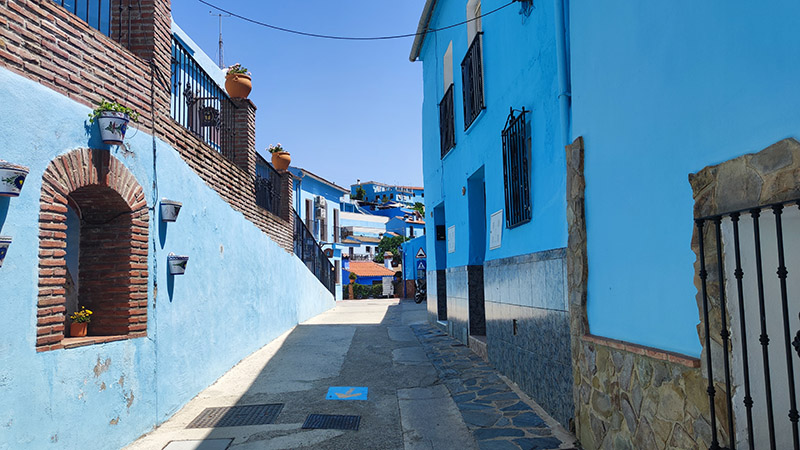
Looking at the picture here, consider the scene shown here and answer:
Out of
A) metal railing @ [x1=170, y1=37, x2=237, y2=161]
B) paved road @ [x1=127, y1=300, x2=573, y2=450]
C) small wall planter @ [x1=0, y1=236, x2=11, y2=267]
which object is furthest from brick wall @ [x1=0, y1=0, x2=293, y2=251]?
paved road @ [x1=127, y1=300, x2=573, y2=450]

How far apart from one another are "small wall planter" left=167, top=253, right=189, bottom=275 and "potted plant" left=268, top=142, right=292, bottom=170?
7.51 m

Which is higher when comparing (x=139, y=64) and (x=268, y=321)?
(x=139, y=64)

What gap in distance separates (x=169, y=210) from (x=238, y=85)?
502 cm

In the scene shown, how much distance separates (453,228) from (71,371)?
7.60 m

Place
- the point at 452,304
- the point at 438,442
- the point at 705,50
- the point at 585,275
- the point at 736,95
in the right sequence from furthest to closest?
the point at 452,304, the point at 438,442, the point at 585,275, the point at 705,50, the point at 736,95

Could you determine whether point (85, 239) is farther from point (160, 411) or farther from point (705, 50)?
point (705, 50)

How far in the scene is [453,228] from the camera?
35.8ft

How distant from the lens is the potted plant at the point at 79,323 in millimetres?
4930

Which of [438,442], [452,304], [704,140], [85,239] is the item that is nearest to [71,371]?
[85,239]

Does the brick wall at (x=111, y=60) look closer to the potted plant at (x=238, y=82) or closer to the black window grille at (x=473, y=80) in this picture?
the potted plant at (x=238, y=82)

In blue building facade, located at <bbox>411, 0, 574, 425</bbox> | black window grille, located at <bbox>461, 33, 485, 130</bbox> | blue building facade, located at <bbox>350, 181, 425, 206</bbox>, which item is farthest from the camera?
blue building facade, located at <bbox>350, 181, 425, 206</bbox>

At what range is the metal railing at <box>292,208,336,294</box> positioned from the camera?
50.1 ft

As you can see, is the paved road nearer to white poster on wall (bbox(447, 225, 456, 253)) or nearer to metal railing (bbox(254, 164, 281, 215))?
white poster on wall (bbox(447, 225, 456, 253))

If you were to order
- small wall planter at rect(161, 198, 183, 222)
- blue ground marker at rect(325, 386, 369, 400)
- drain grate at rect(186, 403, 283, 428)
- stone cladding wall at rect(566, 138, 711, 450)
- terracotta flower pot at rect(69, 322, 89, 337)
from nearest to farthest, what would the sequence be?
1. stone cladding wall at rect(566, 138, 711, 450)
2. terracotta flower pot at rect(69, 322, 89, 337)
3. drain grate at rect(186, 403, 283, 428)
4. small wall planter at rect(161, 198, 183, 222)
5. blue ground marker at rect(325, 386, 369, 400)
